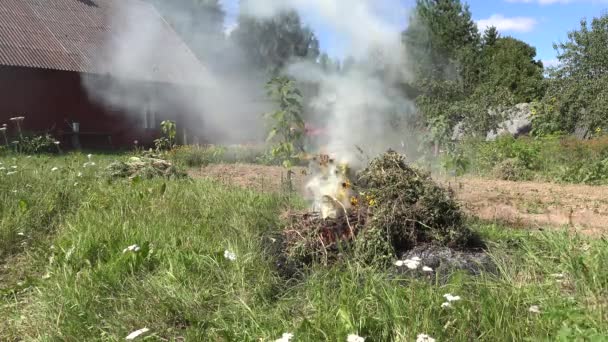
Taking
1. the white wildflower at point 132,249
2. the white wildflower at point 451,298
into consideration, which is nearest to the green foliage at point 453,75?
the white wildflower at point 132,249

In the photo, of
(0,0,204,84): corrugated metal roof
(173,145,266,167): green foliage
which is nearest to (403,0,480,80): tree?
(173,145,266,167): green foliage

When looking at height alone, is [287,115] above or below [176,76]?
below

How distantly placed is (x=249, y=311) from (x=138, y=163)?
19.6ft

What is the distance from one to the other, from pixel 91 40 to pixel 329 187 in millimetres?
17503

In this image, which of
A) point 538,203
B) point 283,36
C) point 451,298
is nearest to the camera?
point 451,298

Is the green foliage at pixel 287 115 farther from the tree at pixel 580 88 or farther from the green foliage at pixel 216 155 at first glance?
the tree at pixel 580 88

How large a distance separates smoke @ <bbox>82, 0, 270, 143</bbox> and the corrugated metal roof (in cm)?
4

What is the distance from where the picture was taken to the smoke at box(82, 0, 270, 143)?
19031mm

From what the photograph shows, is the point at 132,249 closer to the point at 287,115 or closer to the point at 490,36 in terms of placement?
the point at 287,115

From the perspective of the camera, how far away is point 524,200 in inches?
305

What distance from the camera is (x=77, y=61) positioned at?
1862 cm

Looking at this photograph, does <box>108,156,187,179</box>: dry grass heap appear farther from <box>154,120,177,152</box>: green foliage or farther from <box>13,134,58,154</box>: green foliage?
<box>13,134,58,154</box>: green foliage

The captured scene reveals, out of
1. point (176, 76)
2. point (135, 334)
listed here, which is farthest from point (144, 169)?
point (176, 76)

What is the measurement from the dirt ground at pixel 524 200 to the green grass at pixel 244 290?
1169 millimetres
